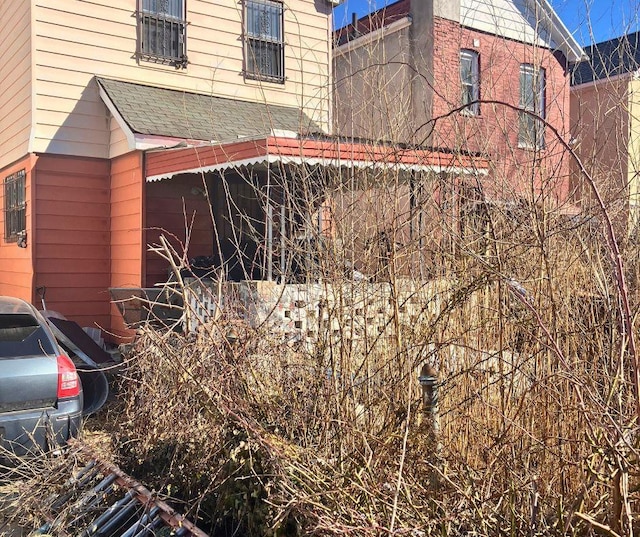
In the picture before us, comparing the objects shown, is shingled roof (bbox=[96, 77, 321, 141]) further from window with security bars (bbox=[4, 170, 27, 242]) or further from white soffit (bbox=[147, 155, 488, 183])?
window with security bars (bbox=[4, 170, 27, 242])

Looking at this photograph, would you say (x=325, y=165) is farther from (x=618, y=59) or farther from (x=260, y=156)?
(x=618, y=59)

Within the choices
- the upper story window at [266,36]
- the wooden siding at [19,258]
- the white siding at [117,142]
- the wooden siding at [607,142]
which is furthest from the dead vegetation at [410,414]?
the upper story window at [266,36]

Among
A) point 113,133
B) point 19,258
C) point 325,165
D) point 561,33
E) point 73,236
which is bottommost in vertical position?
point 19,258

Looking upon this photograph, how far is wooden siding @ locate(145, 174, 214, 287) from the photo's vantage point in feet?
29.8

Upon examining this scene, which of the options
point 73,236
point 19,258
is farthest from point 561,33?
point 19,258

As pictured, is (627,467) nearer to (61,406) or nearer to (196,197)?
(61,406)

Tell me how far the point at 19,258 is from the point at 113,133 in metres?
2.53

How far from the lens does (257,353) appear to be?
421cm

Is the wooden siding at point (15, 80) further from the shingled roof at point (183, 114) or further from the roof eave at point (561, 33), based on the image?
the roof eave at point (561, 33)

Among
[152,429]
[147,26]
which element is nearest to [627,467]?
[152,429]

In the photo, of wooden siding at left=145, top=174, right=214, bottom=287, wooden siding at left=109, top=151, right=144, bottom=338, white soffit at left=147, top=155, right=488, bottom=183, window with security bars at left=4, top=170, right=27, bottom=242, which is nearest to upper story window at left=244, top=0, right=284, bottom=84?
wooden siding at left=145, top=174, right=214, bottom=287

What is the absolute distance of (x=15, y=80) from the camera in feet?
32.2

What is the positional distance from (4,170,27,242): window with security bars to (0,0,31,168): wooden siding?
34cm

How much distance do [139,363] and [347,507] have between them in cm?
231
